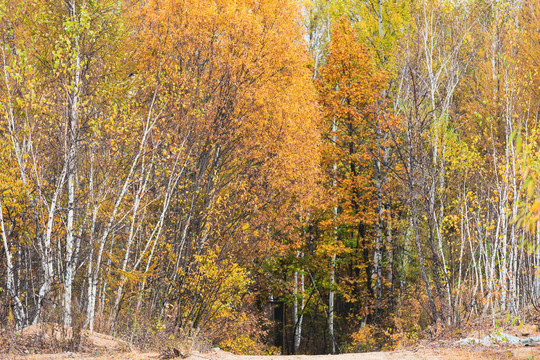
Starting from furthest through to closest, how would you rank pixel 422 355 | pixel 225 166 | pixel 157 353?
pixel 225 166 < pixel 422 355 < pixel 157 353

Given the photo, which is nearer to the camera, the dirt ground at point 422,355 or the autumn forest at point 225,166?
the dirt ground at point 422,355

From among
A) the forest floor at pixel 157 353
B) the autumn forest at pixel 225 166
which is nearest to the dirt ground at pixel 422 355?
the forest floor at pixel 157 353

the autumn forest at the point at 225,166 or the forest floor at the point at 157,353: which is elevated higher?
the autumn forest at the point at 225,166

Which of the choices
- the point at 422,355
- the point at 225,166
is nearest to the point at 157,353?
the point at 422,355

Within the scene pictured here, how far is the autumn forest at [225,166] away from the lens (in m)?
9.13

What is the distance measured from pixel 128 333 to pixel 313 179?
23.1ft

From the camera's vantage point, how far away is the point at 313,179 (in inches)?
551

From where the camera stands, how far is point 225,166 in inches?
535

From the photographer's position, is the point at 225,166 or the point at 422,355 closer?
the point at 422,355

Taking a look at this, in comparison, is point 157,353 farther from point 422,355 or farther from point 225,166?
point 225,166

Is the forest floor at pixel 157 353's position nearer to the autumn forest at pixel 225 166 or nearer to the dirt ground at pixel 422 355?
the dirt ground at pixel 422 355

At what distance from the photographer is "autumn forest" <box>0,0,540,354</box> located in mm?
9133

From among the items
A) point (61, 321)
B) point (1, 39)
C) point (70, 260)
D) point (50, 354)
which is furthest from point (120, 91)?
point (50, 354)

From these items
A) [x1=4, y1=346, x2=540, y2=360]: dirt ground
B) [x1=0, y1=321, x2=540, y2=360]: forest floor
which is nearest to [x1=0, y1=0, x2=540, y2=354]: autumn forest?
[x1=0, y1=321, x2=540, y2=360]: forest floor
